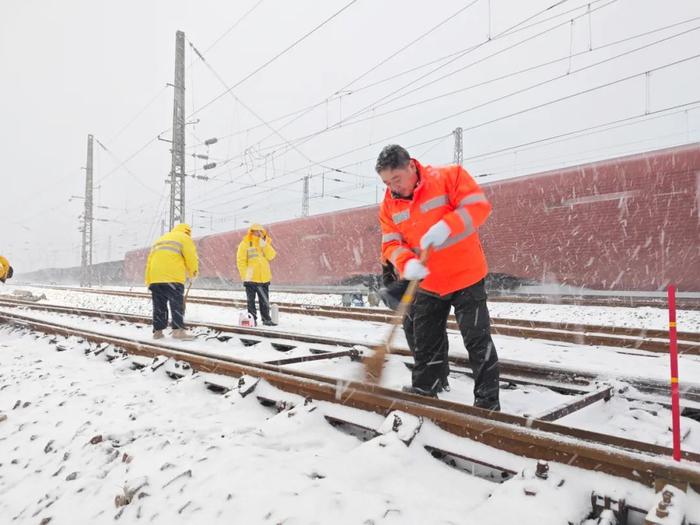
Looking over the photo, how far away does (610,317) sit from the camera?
10.4 meters

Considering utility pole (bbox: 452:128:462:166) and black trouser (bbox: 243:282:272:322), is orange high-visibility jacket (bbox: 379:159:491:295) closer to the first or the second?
black trouser (bbox: 243:282:272:322)

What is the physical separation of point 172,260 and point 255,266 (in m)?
1.87

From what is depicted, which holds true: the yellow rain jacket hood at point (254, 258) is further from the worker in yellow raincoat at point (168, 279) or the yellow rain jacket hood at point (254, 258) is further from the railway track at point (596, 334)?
the railway track at point (596, 334)

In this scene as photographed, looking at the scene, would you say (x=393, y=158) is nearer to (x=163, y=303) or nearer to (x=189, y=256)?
(x=189, y=256)

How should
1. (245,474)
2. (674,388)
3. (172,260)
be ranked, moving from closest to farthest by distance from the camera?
(674,388)
(245,474)
(172,260)

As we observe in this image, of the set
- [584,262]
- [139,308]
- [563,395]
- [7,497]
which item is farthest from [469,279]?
[139,308]

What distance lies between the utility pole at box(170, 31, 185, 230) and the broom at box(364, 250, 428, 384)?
15.0 metres

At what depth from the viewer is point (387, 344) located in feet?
11.4

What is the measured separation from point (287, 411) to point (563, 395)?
214 centimetres

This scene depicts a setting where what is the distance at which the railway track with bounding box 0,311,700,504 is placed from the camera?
6.20 feet

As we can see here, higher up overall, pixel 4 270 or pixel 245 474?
pixel 4 270

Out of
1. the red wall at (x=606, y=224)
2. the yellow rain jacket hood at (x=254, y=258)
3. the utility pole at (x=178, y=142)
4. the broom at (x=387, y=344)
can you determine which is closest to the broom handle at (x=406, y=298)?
the broom at (x=387, y=344)

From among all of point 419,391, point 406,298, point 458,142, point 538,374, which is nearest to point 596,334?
point 538,374

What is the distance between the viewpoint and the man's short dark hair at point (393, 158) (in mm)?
2898
